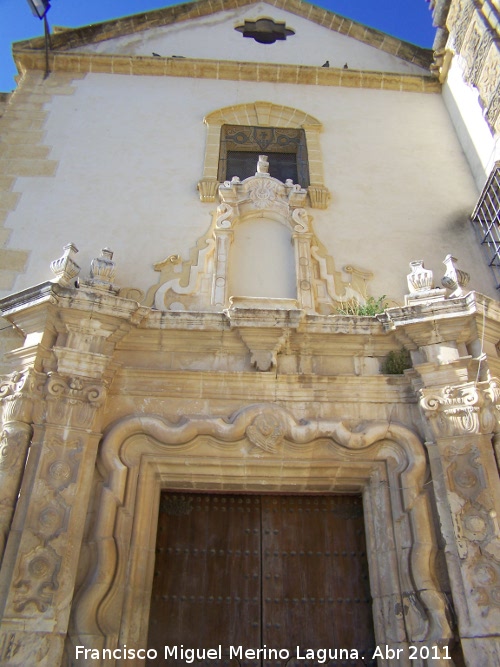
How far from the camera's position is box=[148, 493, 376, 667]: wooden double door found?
3.99m

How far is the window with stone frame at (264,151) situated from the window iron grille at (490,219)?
1965mm

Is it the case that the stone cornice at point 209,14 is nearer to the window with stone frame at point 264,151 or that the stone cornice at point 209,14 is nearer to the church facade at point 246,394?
the church facade at point 246,394

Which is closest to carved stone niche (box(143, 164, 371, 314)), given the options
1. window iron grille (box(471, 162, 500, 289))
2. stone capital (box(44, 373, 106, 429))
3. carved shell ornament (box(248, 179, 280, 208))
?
carved shell ornament (box(248, 179, 280, 208))

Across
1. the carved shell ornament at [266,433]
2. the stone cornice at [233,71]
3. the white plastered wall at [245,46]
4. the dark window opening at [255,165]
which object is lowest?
the carved shell ornament at [266,433]

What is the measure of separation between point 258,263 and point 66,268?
1.82 metres

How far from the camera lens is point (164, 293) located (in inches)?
206

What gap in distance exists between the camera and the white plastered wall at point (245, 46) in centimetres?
784

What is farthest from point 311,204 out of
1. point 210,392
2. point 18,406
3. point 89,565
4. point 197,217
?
point 89,565

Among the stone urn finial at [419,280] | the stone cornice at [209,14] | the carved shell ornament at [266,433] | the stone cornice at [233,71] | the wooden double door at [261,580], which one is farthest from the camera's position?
the stone cornice at [209,14]

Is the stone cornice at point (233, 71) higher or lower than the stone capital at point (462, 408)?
higher

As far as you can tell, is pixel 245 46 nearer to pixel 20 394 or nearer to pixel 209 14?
pixel 209 14

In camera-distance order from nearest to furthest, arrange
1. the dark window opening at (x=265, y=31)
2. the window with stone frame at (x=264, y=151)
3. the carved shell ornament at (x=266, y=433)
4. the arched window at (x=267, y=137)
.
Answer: the carved shell ornament at (x=266, y=433)
the arched window at (x=267, y=137)
the window with stone frame at (x=264, y=151)
the dark window opening at (x=265, y=31)

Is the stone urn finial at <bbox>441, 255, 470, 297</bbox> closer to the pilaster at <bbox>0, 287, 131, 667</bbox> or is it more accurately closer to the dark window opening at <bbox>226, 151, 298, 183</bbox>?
the dark window opening at <bbox>226, 151, 298, 183</bbox>

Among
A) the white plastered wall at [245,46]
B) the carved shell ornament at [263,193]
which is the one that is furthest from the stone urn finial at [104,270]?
the white plastered wall at [245,46]
